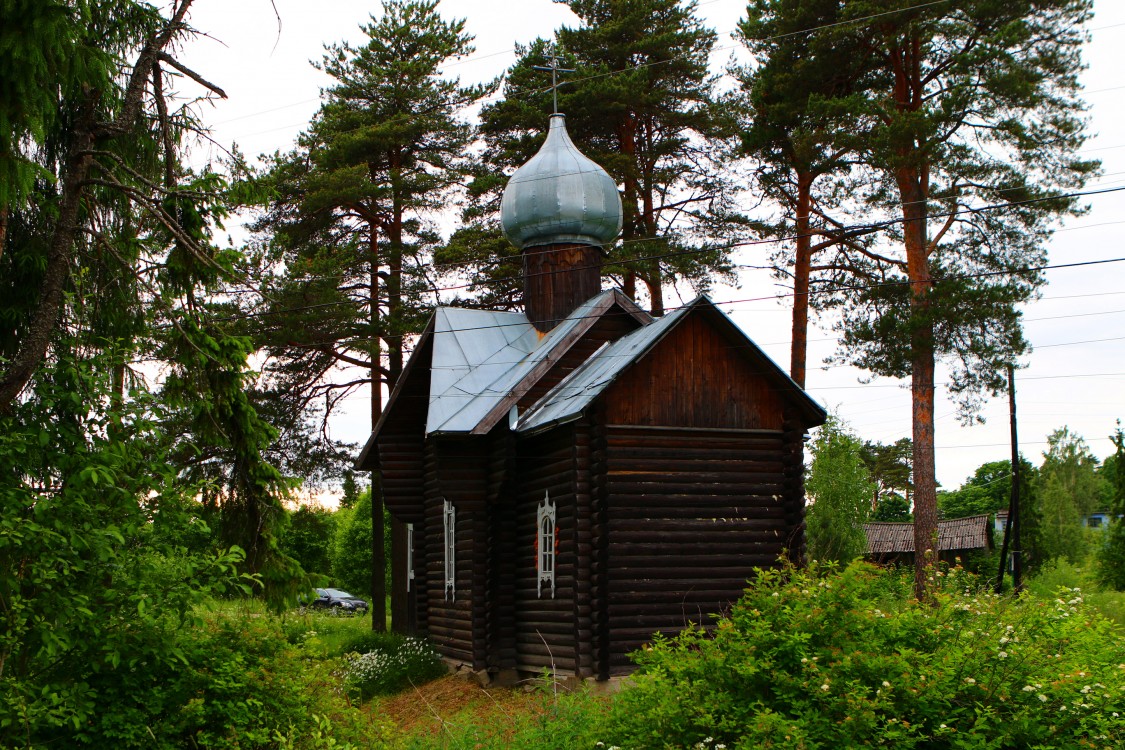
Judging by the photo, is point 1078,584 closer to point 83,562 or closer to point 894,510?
point 83,562

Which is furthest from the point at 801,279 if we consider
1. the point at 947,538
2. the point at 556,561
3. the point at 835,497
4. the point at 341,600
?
the point at 341,600

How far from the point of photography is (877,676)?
720 cm

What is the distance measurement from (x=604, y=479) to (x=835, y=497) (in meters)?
17.0

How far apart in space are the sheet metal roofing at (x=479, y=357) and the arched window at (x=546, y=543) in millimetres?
1491

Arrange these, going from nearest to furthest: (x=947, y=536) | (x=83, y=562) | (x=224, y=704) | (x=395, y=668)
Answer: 1. (x=83, y=562)
2. (x=224, y=704)
3. (x=395, y=668)
4. (x=947, y=536)

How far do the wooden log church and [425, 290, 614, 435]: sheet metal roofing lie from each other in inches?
1.6

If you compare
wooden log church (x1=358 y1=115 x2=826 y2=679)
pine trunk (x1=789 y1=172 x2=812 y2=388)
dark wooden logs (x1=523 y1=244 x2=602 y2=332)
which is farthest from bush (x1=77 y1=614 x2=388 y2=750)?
pine trunk (x1=789 y1=172 x2=812 y2=388)

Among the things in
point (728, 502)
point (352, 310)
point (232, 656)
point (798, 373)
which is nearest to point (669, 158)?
point (798, 373)

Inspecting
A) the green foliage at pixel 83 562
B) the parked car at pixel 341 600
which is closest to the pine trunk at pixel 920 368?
the green foliage at pixel 83 562

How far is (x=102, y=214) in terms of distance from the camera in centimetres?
1075

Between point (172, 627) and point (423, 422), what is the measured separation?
37.9ft

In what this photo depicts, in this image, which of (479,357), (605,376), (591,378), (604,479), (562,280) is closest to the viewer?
(604,479)

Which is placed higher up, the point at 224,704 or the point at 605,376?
the point at 605,376


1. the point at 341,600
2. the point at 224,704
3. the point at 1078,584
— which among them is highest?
the point at 224,704
